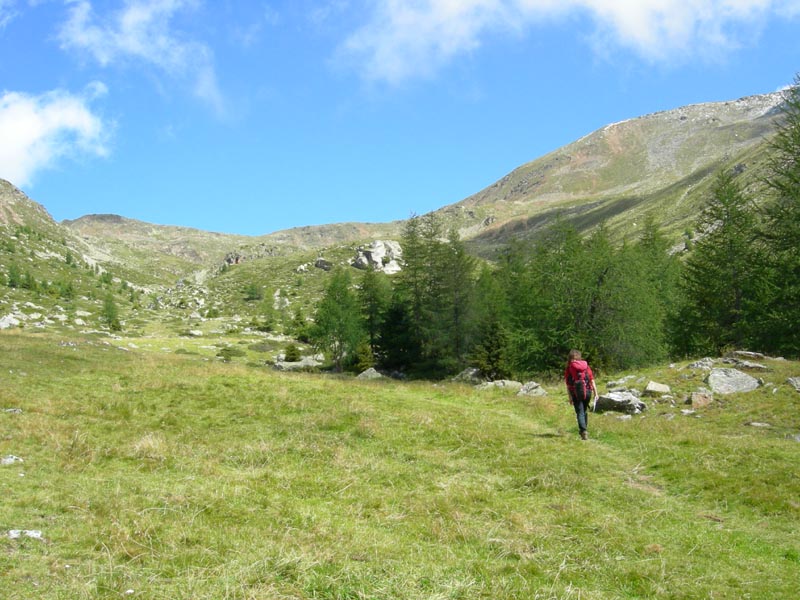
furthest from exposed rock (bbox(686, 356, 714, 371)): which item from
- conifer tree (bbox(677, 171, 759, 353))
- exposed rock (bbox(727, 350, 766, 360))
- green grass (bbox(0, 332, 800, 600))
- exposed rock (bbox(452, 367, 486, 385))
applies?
exposed rock (bbox(452, 367, 486, 385))

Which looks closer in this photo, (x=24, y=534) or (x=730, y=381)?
(x=24, y=534)

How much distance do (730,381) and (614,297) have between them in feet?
50.0

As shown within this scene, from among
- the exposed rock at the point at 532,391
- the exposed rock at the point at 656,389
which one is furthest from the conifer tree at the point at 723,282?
the exposed rock at the point at 532,391

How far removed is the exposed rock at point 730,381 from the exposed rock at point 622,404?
11.5ft

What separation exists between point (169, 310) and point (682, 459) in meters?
149

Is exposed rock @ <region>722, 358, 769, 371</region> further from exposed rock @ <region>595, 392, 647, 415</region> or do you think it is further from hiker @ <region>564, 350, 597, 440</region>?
hiker @ <region>564, 350, 597, 440</region>

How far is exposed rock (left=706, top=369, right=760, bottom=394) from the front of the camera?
20605 mm

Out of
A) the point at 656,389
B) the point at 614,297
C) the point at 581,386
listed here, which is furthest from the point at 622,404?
the point at 614,297

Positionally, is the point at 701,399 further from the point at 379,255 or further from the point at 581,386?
the point at 379,255

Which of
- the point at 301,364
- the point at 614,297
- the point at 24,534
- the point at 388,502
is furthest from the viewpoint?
the point at 301,364

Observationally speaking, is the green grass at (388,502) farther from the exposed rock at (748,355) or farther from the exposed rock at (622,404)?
the exposed rock at (748,355)

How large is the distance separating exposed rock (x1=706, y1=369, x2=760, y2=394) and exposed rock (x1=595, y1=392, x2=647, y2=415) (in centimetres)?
349

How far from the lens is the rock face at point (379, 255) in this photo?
572 ft

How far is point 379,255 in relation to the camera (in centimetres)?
17925
